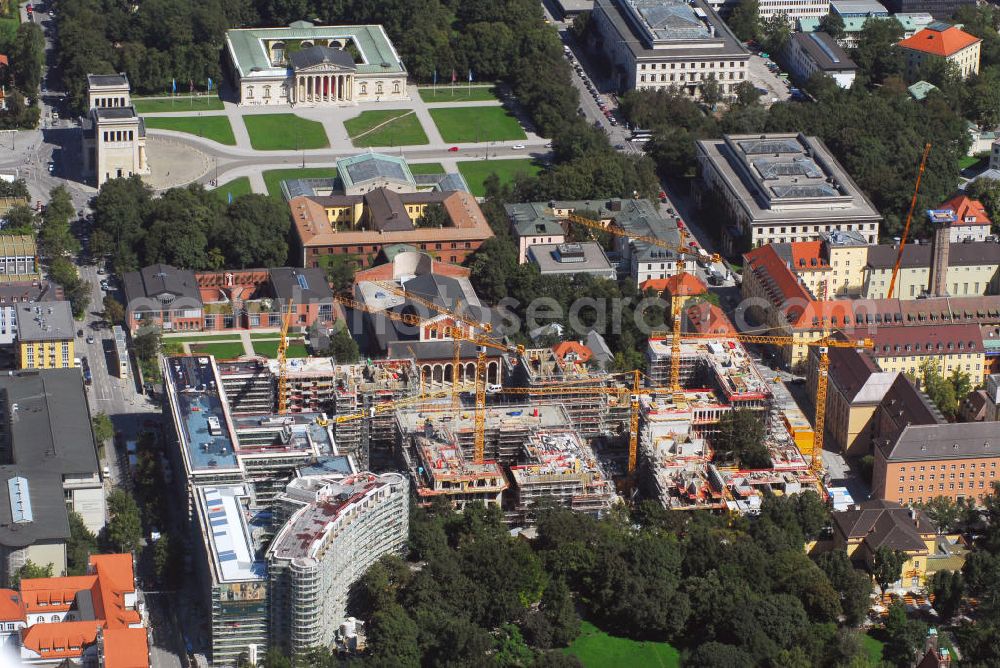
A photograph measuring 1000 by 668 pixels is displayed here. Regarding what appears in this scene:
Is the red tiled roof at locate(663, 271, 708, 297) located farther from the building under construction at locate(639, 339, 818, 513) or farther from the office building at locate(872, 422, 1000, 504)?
the office building at locate(872, 422, 1000, 504)

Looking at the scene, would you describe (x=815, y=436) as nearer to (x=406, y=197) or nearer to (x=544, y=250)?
(x=544, y=250)

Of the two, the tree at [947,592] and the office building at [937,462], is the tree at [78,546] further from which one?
the tree at [947,592]

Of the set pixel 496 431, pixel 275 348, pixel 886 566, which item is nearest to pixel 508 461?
pixel 496 431

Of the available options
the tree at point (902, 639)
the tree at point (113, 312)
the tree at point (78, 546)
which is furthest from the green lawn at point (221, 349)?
the tree at point (902, 639)

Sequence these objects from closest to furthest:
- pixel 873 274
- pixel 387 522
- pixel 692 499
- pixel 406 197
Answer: pixel 387 522 → pixel 692 499 → pixel 873 274 → pixel 406 197

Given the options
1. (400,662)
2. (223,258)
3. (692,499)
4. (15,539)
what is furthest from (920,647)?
(223,258)

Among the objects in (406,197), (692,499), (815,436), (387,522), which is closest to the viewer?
(387,522)

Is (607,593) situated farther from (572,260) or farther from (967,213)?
(967,213)
